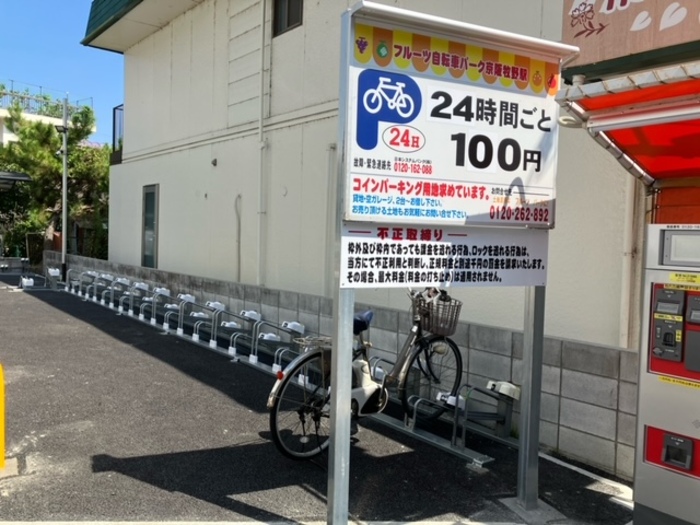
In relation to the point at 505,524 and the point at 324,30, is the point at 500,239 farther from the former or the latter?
the point at 324,30

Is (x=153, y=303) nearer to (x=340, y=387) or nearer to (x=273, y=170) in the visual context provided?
(x=273, y=170)

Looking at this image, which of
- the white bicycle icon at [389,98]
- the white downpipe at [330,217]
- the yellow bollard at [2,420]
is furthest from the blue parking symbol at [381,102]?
the white downpipe at [330,217]

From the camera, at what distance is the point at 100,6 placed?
1325 cm

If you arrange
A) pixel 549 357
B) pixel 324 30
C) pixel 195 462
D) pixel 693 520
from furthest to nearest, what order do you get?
pixel 324 30 → pixel 549 357 → pixel 195 462 → pixel 693 520

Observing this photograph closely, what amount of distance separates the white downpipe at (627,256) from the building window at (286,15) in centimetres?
578

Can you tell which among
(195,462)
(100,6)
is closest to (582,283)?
(195,462)

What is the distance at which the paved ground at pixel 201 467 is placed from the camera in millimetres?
3445

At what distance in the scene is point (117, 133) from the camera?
49.5 ft

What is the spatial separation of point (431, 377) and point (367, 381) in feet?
2.99

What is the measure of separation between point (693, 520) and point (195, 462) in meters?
3.09

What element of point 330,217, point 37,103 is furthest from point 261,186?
point 37,103

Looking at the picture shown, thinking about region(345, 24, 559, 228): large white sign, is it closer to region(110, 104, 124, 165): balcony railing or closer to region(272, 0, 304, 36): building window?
region(272, 0, 304, 36): building window

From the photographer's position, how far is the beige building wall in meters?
4.58

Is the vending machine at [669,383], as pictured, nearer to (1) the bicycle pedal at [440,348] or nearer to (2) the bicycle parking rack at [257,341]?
(2) the bicycle parking rack at [257,341]
